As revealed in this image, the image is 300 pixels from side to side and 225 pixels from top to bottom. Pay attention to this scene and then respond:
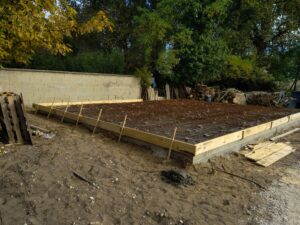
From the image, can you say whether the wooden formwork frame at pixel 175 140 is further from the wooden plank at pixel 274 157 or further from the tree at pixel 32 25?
the tree at pixel 32 25

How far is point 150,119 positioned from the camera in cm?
730

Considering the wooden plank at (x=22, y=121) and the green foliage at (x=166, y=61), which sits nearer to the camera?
the wooden plank at (x=22, y=121)

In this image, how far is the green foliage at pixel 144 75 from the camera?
12664 mm

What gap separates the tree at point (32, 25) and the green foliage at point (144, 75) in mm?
7035

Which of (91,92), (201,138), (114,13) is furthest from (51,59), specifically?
(201,138)

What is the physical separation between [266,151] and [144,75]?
8037 millimetres

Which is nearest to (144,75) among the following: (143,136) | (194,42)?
(194,42)

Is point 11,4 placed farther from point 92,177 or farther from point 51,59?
point 51,59

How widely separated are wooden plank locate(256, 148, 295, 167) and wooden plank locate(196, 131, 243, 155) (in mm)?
655

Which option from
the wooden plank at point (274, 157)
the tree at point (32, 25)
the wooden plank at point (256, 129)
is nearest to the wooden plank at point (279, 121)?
the wooden plank at point (256, 129)

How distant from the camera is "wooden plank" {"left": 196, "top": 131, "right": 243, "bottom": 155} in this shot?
14.7 feet

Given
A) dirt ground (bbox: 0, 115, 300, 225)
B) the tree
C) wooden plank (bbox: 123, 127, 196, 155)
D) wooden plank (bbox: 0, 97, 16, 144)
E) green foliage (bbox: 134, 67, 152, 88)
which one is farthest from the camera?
green foliage (bbox: 134, 67, 152, 88)

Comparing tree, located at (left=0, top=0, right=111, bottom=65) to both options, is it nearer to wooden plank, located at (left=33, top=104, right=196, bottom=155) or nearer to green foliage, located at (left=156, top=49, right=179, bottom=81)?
wooden plank, located at (left=33, top=104, right=196, bottom=155)

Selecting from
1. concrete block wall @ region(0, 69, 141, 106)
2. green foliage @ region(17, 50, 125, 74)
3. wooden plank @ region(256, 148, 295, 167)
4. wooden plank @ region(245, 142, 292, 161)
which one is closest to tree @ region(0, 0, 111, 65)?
concrete block wall @ region(0, 69, 141, 106)
